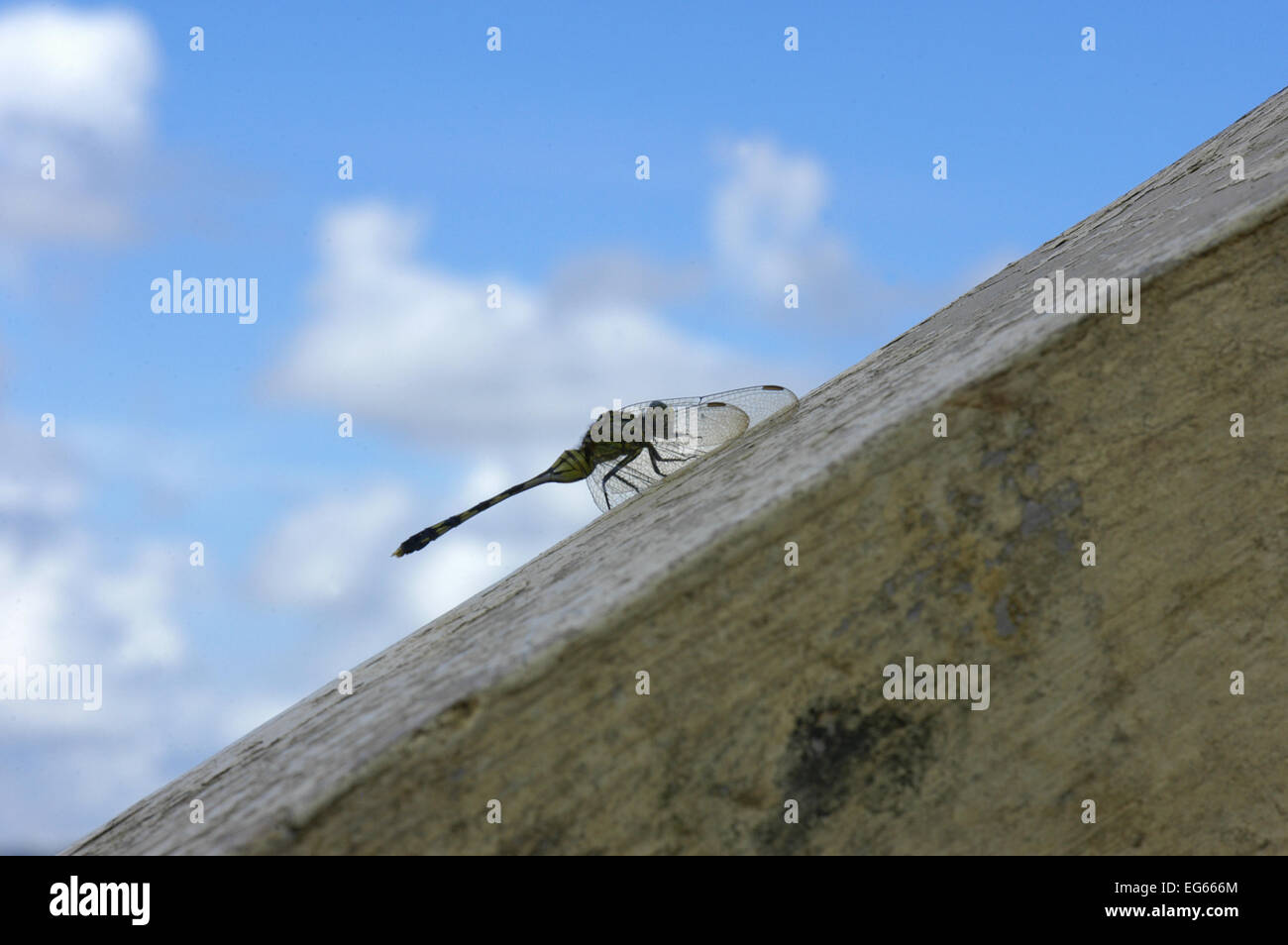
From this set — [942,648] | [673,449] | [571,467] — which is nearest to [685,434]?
[673,449]

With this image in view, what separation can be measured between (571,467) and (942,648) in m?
2.44

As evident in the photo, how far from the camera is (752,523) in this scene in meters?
2.02

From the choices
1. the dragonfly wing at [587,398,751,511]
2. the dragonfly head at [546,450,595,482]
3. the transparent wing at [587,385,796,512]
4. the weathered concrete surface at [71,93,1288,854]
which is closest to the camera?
the weathered concrete surface at [71,93,1288,854]

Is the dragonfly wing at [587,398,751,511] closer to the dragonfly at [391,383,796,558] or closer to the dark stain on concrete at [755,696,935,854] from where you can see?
the dragonfly at [391,383,796,558]

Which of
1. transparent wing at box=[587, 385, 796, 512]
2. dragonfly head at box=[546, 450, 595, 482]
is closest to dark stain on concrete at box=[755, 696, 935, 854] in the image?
transparent wing at box=[587, 385, 796, 512]

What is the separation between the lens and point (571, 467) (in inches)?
170

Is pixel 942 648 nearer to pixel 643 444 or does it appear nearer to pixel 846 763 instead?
pixel 846 763

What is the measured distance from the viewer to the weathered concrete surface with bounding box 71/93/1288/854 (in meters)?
1.91

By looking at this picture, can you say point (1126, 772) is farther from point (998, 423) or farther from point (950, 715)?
point (998, 423)

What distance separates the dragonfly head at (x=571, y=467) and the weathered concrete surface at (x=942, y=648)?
1720 millimetres
